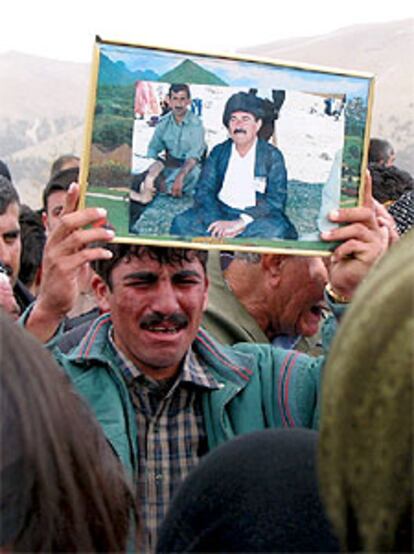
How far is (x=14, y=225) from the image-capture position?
12.7 feet

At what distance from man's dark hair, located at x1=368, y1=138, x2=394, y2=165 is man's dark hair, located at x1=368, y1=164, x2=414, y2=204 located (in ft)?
5.97

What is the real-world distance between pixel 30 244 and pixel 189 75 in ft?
9.36

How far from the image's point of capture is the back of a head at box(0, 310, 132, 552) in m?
1.10

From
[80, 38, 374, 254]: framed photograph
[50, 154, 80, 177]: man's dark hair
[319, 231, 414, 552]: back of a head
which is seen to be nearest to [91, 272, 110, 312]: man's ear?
[80, 38, 374, 254]: framed photograph

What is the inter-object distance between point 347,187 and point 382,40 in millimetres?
11204

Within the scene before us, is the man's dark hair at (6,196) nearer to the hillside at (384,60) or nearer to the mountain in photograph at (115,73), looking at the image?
the mountain in photograph at (115,73)

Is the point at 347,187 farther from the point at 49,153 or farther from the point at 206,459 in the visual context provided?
the point at 49,153

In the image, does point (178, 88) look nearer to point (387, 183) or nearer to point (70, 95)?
point (387, 183)

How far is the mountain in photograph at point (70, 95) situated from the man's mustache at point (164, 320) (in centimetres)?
700

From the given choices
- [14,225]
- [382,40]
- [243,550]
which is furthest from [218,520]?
[382,40]

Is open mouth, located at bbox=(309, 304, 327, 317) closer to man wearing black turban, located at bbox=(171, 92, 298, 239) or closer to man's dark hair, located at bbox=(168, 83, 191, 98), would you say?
man wearing black turban, located at bbox=(171, 92, 298, 239)

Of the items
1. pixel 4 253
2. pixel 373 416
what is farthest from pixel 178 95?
pixel 4 253

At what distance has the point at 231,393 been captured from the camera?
7.67 ft

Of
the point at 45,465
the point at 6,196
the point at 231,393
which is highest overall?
the point at 6,196
